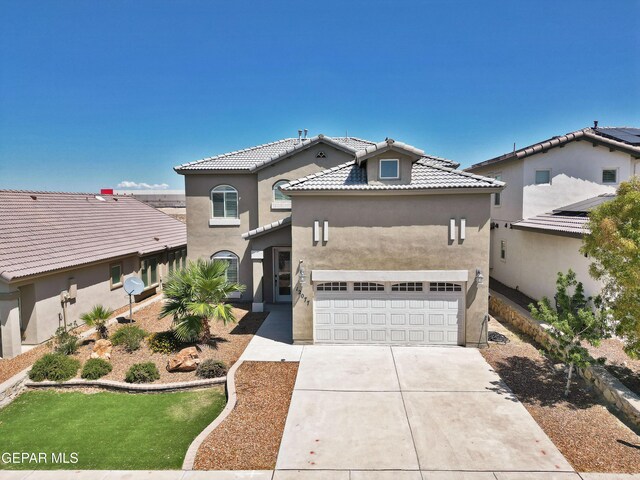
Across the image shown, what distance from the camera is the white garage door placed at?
496 inches

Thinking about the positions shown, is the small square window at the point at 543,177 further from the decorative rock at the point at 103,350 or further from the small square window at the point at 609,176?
the decorative rock at the point at 103,350

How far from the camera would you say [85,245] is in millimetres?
16750

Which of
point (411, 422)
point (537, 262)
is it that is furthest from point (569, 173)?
point (411, 422)

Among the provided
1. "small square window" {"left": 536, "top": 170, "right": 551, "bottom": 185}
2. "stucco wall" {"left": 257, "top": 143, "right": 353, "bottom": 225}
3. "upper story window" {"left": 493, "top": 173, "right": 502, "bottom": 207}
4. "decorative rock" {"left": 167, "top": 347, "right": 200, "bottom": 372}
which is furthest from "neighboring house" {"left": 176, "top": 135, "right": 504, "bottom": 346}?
"upper story window" {"left": 493, "top": 173, "right": 502, "bottom": 207}

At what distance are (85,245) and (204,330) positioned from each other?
26.0 ft

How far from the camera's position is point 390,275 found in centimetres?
1249

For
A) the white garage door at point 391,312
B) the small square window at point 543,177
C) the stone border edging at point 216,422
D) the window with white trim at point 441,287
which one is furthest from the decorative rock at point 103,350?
the small square window at point 543,177

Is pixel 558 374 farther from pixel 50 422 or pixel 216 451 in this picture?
pixel 50 422

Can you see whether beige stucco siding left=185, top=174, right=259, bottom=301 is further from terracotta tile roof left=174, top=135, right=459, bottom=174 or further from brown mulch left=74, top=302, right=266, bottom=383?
brown mulch left=74, top=302, right=266, bottom=383

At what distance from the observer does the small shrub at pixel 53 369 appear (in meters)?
10.6

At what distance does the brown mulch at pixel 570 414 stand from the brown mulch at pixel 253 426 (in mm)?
5602

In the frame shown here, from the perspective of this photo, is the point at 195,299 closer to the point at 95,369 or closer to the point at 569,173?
the point at 95,369

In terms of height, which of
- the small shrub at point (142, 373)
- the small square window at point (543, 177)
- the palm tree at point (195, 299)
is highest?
the small square window at point (543, 177)

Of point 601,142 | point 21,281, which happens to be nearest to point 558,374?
point 601,142
